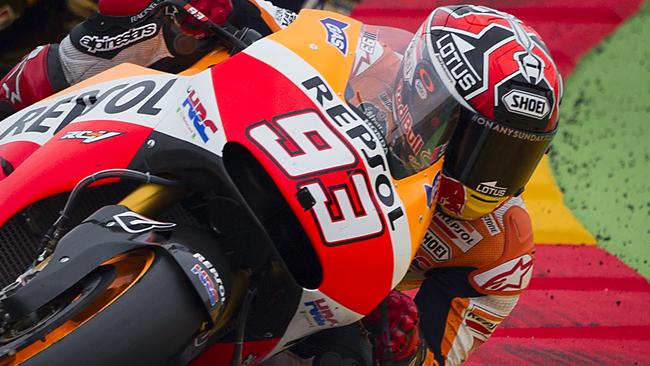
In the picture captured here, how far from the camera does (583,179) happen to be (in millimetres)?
5914

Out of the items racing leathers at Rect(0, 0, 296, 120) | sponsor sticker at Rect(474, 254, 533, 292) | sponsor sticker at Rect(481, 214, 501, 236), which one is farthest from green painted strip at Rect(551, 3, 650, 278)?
racing leathers at Rect(0, 0, 296, 120)

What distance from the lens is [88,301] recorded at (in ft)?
6.48

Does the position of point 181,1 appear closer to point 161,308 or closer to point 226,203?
point 226,203

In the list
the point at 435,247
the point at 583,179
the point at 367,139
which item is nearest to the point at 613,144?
the point at 583,179

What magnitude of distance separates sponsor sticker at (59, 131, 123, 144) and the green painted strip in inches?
139

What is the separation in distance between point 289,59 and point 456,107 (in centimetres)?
45

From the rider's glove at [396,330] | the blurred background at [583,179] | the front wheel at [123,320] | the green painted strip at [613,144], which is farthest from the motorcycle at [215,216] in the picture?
the green painted strip at [613,144]

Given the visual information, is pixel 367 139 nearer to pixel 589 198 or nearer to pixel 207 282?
pixel 207 282

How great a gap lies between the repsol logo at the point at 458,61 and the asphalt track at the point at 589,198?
6.25 ft

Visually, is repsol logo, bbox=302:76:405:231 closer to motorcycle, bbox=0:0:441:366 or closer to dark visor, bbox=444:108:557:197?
motorcycle, bbox=0:0:441:366

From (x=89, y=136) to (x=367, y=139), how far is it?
A: 70cm

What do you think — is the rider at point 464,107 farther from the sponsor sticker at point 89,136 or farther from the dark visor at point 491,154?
the sponsor sticker at point 89,136

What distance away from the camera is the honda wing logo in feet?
6.89

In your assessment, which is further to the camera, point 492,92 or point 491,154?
point 491,154
